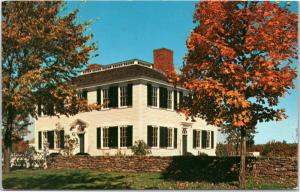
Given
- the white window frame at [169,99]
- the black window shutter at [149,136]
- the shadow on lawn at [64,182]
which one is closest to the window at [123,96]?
the black window shutter at [149,136]

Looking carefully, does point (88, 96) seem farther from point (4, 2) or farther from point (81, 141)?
point (4, 2)

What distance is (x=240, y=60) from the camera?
15.2 meters

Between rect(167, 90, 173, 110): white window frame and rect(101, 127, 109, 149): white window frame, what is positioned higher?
rect(167, 90, 173, 110): white window frame

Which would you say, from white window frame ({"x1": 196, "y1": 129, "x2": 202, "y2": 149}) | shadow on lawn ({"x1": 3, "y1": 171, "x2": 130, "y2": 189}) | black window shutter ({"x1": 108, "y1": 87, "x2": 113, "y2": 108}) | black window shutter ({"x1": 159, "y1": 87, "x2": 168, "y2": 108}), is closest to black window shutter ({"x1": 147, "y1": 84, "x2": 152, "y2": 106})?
black window shutter ({"x1": 159, "y1": 87, "x2": 168, "y2": 108})

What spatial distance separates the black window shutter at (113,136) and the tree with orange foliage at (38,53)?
1047 cm

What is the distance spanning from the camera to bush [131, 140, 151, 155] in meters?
27.0

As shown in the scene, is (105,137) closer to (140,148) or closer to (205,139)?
(140,148)

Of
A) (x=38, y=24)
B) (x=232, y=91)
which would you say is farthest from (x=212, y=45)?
(x=38, y=24)

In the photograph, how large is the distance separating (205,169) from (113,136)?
35.9 feet

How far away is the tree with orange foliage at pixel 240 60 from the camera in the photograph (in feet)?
47.1

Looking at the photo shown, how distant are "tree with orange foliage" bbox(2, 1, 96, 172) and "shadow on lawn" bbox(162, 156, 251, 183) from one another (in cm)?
578

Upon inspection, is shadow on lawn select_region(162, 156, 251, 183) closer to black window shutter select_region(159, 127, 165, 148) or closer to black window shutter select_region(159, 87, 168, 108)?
black window shutter select_region(159, 127, 165, 148)

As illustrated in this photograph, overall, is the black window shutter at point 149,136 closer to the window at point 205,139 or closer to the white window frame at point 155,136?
the white window frame at point 155,136

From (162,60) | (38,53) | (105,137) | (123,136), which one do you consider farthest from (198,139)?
(38,53)
